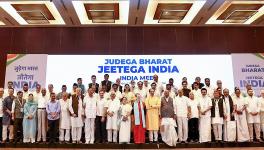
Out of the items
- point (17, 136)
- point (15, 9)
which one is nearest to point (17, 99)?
point (17, 136)

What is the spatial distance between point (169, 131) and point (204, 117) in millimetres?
1028

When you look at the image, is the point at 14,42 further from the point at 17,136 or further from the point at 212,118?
the point at 212,118

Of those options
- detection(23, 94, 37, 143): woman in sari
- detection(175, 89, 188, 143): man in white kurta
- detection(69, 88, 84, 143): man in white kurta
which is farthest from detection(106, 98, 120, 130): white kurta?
detection(23, 94, 37, 143): woman in sari

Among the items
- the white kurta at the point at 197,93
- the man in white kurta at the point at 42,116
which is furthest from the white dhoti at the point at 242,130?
the man in white kurta at the point at 42,116

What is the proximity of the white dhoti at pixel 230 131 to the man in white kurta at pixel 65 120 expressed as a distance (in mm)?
4025

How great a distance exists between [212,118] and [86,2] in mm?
4998

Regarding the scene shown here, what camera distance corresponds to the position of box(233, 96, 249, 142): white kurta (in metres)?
7.70

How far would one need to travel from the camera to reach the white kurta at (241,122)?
303 inches

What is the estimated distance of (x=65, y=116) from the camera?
7680 millimetres

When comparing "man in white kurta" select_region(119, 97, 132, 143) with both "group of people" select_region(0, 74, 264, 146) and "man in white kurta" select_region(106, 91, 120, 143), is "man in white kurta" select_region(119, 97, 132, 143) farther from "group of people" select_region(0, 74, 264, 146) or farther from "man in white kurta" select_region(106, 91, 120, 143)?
"man in white kurta" select_region(106, 91, 120, 143)

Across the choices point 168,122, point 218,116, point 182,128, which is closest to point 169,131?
point 168,122

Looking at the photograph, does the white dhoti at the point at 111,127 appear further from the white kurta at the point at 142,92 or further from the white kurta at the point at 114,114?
the white kurta at the point at 142,92

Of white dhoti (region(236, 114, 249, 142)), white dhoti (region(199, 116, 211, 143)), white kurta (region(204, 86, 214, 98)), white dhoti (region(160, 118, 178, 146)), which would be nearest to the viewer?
white dhoti (region(160, 118, 178, 146))

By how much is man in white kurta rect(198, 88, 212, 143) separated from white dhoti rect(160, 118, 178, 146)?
27.5 inches
